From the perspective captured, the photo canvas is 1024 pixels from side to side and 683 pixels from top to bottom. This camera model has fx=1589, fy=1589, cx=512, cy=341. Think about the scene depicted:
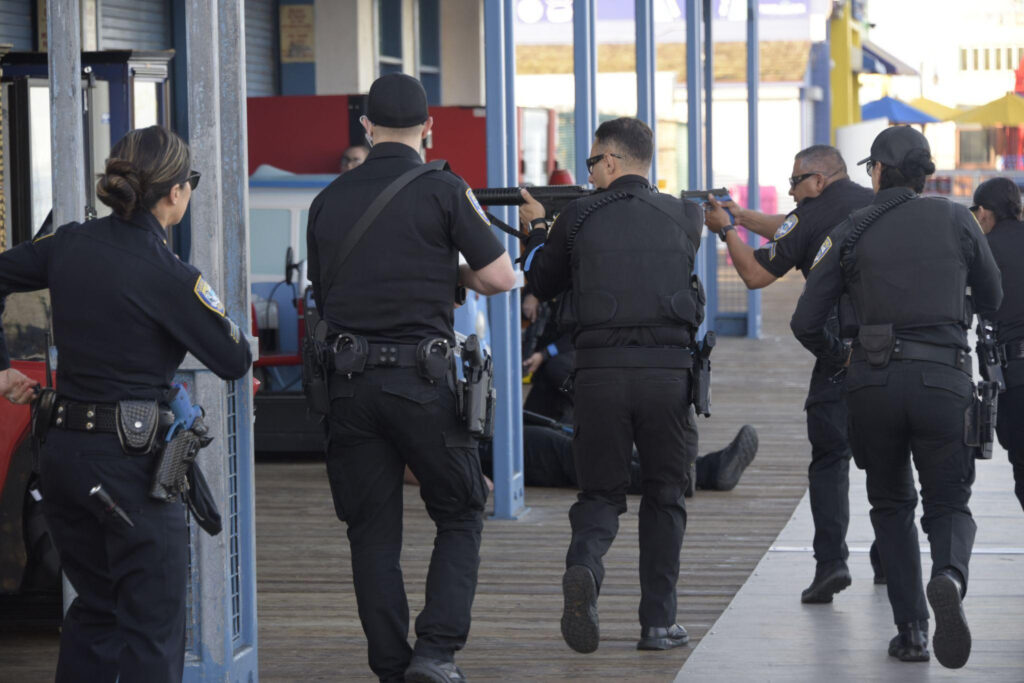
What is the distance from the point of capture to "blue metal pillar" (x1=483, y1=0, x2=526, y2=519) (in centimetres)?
795

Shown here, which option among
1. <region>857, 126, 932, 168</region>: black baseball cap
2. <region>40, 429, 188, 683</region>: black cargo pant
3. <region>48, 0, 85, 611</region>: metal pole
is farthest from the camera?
<region>857, 126, 932, 168</region>: black baseball cap

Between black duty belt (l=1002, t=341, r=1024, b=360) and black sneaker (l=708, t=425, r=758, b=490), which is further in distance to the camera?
black sneaker (l=708, t=425, r=758, b=490)

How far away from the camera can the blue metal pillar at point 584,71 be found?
906cm

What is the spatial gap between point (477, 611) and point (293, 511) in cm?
251

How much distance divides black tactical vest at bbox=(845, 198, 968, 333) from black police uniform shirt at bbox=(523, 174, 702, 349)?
25.5 inches

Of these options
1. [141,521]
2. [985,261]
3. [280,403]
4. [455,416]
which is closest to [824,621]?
[985,261]

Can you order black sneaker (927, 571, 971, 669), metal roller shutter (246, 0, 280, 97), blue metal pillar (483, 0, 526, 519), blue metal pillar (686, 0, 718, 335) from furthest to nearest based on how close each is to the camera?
1. blue metal pillar (686, 0, 718, 335)
2. metal roller shutter (246, 0, 280, 97)
3. blue metal pillar (483, 0, 526, 519)
4. black sneaker (927, 571, 971, 669)

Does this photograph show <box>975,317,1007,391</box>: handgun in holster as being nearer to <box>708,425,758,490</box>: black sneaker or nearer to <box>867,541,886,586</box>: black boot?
<box>867,541,886,586</box>: black boot

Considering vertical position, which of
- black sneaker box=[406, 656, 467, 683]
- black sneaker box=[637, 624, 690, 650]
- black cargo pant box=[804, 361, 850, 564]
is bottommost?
black sneaker box=[637, 624, 690, 650]

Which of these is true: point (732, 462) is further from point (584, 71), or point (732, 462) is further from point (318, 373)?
point (318, 373)

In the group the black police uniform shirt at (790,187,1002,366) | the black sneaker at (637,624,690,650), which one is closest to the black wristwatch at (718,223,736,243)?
the black police uniform shirt at (790,187,1002,366)

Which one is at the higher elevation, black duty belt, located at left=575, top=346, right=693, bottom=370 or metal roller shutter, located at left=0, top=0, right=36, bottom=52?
metal roller shutter, located at left=0, top=0, right=36, bottom=52

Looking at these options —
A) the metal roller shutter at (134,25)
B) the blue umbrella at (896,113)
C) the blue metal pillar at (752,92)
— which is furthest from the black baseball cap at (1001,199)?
the blue umbrella at (896,113)

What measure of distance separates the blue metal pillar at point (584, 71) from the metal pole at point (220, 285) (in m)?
4.25
